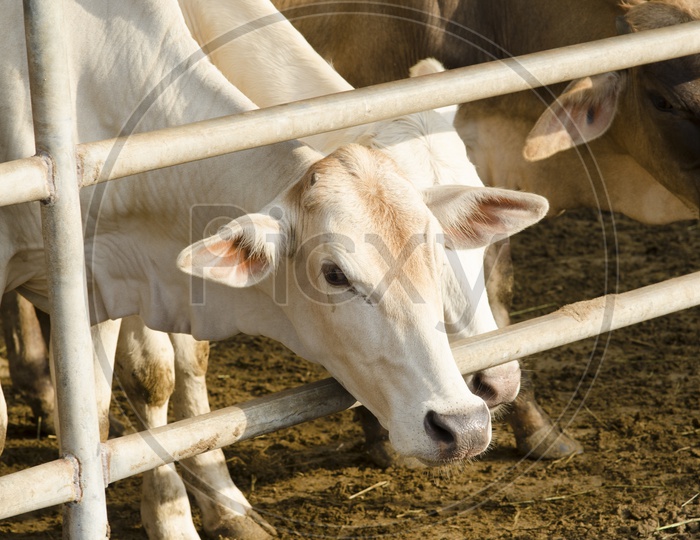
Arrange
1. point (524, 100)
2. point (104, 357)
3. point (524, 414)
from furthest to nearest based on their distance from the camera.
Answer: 1. point (524, 100)
2. point (524, 414)
3. point (104, 357)

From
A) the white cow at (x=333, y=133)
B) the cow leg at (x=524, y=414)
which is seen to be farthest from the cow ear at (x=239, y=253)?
the cow leg at (x=524, y=414)

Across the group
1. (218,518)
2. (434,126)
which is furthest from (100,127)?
(218,518)

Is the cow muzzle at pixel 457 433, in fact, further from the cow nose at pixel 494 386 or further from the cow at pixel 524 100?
the cow at pixel 524 100

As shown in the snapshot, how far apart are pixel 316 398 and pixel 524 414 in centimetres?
222

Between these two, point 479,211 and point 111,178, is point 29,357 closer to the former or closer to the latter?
point 479,211

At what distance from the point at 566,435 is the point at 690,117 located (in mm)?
1407

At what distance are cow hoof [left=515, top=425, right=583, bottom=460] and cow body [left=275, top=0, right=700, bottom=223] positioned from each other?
1.08 metres

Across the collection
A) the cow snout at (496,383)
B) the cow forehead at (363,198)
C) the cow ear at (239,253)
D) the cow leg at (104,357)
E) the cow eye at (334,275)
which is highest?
the cow forehead at (363,198)

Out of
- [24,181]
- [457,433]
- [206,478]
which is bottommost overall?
[206,478]

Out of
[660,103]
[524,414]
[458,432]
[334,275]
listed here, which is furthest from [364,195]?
[524,414]

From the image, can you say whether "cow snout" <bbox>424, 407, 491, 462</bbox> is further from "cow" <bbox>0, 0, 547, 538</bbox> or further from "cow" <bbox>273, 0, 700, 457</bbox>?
"cow" <bbox>273, 0, 700, 457</bbox>

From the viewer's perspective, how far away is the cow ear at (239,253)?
2.45 meters

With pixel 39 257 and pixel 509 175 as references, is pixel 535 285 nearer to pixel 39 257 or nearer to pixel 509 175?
pixel 509 175

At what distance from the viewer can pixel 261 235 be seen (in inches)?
101
